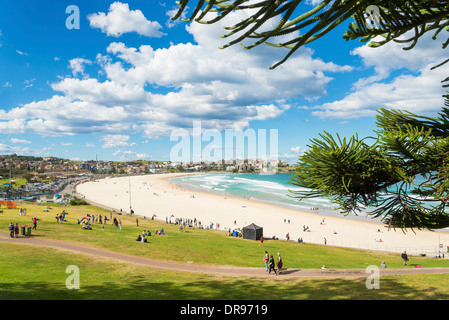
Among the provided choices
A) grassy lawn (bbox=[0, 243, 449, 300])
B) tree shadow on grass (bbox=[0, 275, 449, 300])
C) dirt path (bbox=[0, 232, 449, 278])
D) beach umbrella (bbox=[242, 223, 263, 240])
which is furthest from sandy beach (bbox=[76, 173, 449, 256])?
tree shadow on grass (bbox=[0, 275, 449, 300])

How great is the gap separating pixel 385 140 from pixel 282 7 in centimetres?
257

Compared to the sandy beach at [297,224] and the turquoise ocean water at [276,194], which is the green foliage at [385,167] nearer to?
the turquoise ocean water at [276,194]

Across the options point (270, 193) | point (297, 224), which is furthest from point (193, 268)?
point (270, 193)

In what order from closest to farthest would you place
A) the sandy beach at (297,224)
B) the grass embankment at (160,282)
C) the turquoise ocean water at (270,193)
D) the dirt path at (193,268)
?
the grass embankment at (160,282) → the dirt path at (193,268) → the sandy beach at (297,224) → the turquoise ocean water at (270,193)

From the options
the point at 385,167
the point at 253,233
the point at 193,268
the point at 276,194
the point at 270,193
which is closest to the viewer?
the point at 385,167

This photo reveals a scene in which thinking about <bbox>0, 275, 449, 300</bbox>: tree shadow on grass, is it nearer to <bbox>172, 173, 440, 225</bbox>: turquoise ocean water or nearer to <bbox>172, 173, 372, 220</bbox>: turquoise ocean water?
<bbox>172, 173, 440, 225</bbox>: turquoise ocean water

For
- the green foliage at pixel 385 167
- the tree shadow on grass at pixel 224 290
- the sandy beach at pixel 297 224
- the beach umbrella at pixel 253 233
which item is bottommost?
the sandy beach at pixel 297 224

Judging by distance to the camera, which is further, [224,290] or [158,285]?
[158,285]

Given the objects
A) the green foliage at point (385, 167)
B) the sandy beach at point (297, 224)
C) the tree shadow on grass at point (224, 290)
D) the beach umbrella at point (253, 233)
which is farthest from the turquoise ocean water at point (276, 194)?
the green foliage at point (385, 167)

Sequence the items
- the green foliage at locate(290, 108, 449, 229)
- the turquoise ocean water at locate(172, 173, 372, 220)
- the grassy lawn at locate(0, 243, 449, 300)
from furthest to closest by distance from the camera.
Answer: the turquoise ocean water at locate(172, 173, 372, 220) < the grassy lawn at locate(0, 243, 449, 300) < the green foliage at locate(290, 108, 449, 229)

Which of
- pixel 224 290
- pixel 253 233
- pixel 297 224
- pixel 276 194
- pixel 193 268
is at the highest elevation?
pixel 276 194

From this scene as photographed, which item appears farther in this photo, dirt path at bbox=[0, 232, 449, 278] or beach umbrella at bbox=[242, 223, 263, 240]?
beach umbrella at bbox=[242, 223, 263, 240]

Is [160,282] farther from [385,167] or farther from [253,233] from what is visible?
[253,233]
